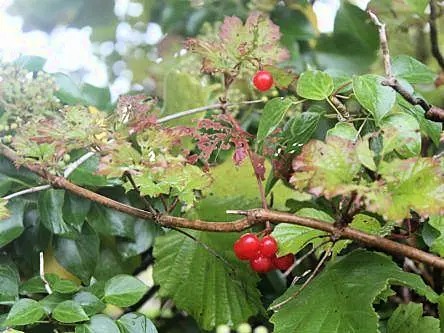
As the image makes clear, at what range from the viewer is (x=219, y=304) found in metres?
0.58

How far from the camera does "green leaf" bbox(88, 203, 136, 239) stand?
24.0 inches

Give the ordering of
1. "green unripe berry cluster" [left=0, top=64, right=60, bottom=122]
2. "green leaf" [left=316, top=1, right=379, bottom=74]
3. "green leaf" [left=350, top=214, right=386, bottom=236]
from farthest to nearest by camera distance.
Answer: "green leaf" [left=316, top=1, right=379, bottom=74] < "green unripe berry cluster" [left=0, top=64, right=60, bottom=122] < "green leaf" [left=350, top=214, right=386, bottom=236]

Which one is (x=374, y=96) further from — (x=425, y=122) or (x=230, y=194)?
(x=230, y=194)

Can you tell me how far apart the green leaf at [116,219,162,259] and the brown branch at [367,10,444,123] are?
0.30 metres

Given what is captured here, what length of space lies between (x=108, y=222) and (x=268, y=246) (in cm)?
22

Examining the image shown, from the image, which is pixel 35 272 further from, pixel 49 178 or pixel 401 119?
pixel 401 119

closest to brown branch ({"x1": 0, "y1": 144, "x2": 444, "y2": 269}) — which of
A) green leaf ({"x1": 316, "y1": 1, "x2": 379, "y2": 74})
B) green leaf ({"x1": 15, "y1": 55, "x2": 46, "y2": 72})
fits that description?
green leaf ({"x1": 15, "y1": 55, "x2": 46, "y2": 72})

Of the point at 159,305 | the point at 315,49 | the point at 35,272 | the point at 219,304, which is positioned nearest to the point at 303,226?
the point at 219,304

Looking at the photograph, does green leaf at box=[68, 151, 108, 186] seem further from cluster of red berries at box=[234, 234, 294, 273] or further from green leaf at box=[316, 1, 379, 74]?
green leaf at box=[316, 1, 379, 74]

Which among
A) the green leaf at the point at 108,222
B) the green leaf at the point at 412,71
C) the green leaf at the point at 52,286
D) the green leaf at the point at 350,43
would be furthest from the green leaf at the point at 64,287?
the green leaf at the point at 350,43

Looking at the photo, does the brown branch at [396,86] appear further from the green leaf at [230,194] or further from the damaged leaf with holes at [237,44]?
the green leaf at [230,194]

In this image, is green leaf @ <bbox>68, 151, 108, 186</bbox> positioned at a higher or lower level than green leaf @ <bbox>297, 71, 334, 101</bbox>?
lower

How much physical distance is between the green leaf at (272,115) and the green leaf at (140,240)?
197 mm

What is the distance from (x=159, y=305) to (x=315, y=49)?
0.45 metres
